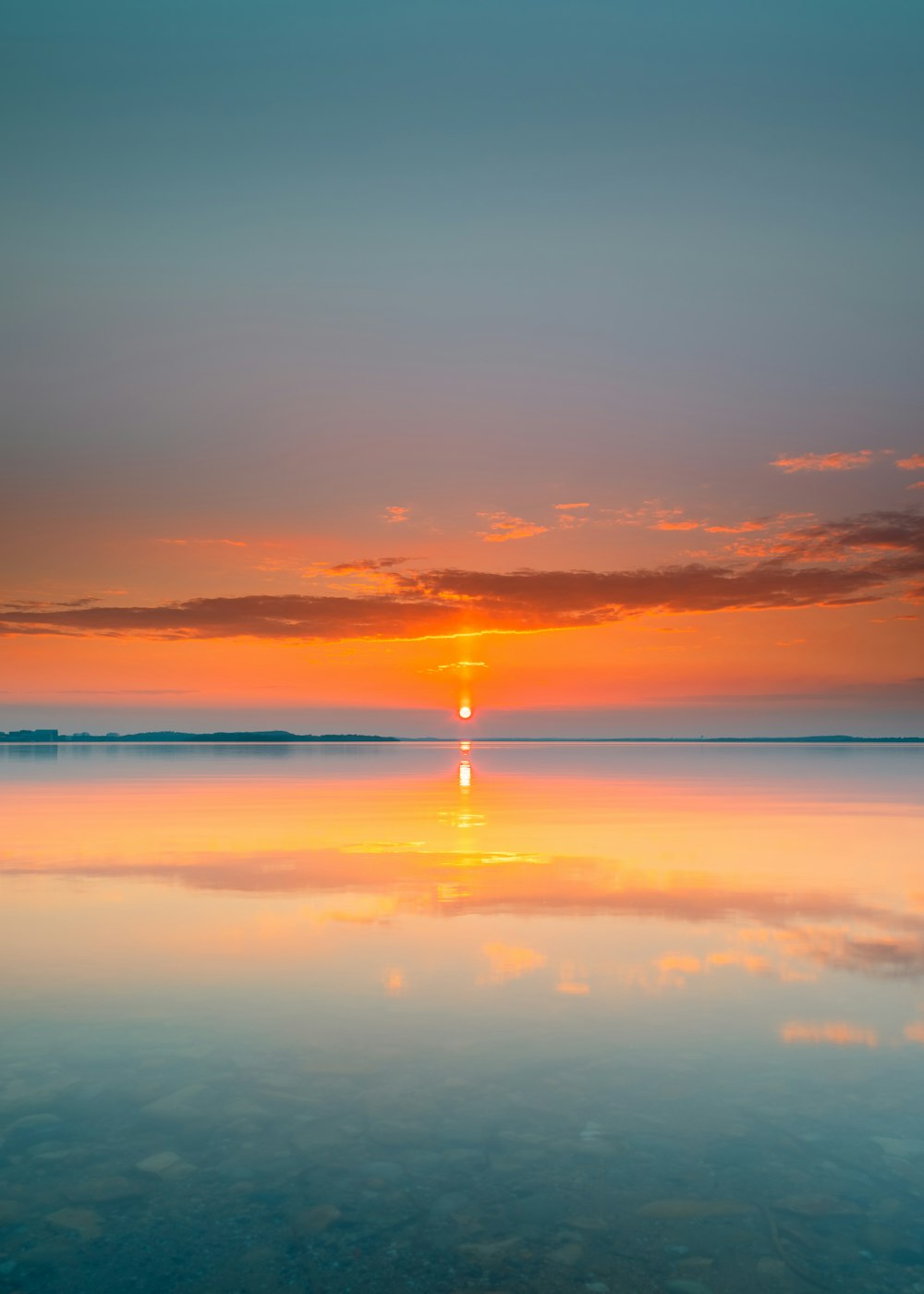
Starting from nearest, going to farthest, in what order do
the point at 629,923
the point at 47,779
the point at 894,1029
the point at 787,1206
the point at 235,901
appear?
the point at 787,1206 → the point at 894,1029 → the point at 629,923 → the point at 235,901 → the point at 47,779

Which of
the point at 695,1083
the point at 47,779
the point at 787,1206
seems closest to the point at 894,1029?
the point at 695,1083

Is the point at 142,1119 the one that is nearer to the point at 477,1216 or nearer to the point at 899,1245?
the point at 477,1216

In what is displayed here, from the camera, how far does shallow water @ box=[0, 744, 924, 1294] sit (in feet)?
22.0

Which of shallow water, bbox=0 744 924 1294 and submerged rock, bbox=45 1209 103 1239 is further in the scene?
submerged rock, bbox=45 1209 103 1239

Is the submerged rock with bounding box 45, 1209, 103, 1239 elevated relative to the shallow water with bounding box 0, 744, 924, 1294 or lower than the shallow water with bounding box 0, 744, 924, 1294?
elevated

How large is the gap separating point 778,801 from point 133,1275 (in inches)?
1728

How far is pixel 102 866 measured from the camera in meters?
23.9

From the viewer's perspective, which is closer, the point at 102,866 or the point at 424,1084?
the point at 424,1084

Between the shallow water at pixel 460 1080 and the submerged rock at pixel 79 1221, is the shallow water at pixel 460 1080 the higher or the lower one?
the lower one

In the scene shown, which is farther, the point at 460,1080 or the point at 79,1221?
the point at 460,1080

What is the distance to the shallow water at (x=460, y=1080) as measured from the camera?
22.0 ft

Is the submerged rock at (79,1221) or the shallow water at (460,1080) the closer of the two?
the shallow water at (460,1080)

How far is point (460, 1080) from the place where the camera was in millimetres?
9859

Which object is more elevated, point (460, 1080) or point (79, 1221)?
point (79, 1221)
